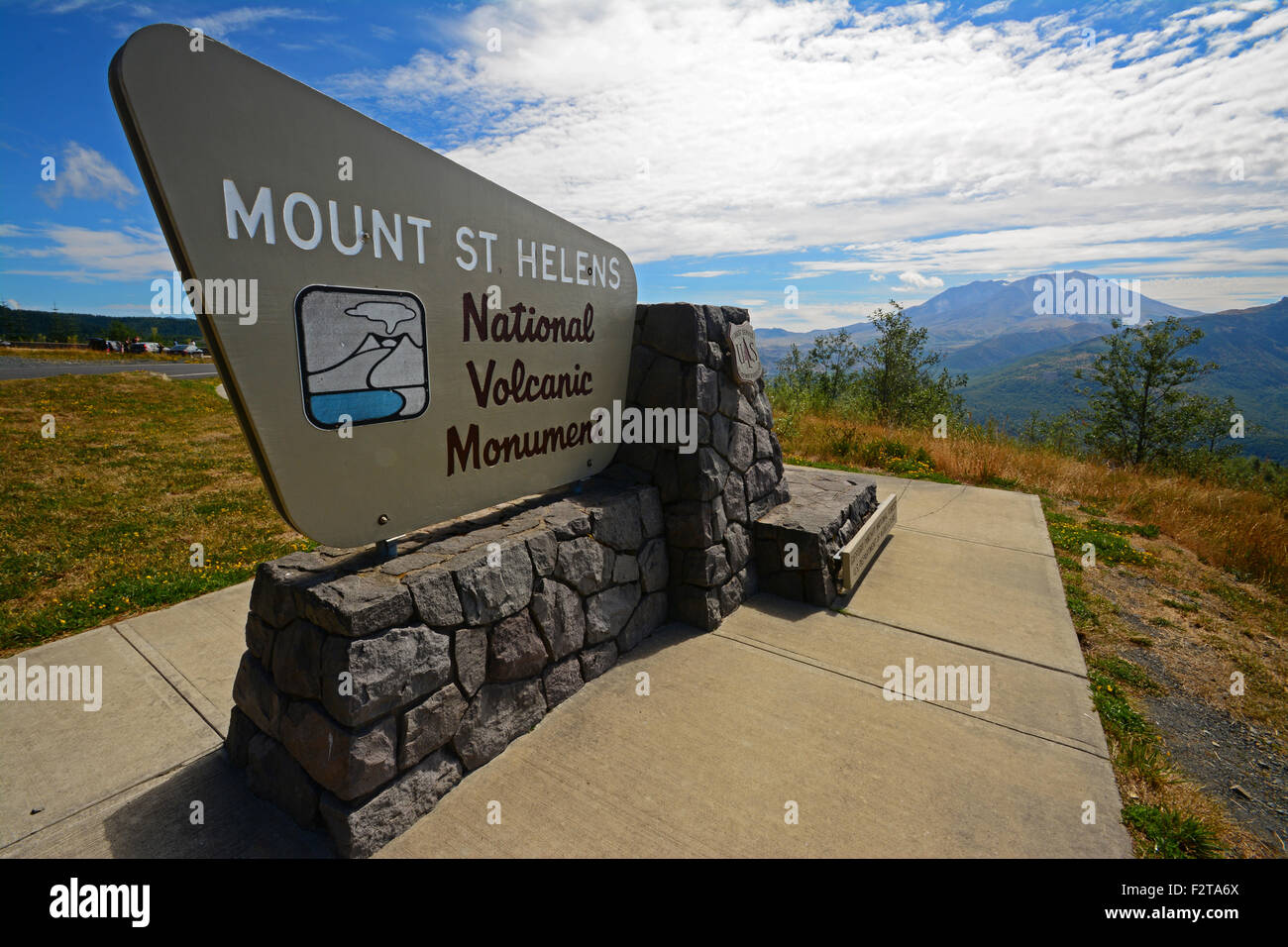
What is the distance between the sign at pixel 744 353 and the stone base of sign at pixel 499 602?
89 millimetres

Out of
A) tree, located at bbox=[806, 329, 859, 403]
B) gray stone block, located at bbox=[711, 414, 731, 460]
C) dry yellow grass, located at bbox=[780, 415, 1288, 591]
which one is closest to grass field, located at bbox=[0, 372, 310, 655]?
gray stone block, located at bbox=[711, 414, 731, 460]

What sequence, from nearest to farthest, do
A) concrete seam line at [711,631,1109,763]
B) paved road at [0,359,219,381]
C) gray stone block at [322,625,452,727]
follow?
gray stone block at [322,625,452,727] < concrete seam line at [711,631,1109,763] < paved road at [0,359,219,381]

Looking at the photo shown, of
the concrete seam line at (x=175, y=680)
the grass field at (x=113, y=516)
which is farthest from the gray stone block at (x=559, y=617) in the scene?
the grass field at (x=113, y=516)

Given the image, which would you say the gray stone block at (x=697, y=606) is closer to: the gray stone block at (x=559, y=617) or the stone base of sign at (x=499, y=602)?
the stone base of sign at (x=499, y=602)

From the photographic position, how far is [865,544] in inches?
198

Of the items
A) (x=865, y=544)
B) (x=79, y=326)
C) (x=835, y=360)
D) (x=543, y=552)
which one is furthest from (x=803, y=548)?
(x=79, y=326)

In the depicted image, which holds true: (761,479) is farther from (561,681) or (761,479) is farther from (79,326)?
(79,326)

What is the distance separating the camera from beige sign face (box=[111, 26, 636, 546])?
192 centimetres

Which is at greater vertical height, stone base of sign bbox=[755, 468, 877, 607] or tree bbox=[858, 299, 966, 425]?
tree bbox=[858, 299, 966, 425]

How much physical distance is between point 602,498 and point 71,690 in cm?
319

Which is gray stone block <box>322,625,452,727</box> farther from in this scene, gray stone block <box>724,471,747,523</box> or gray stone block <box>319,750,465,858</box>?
gray stone block <box>724,471,747,523</box>

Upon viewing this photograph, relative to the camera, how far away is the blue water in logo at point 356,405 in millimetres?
2338

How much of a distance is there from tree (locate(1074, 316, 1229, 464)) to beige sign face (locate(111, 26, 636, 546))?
2350cm
